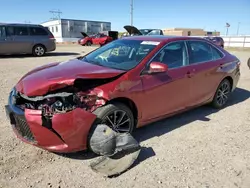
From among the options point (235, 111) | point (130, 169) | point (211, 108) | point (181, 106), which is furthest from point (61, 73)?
point (235, 111)

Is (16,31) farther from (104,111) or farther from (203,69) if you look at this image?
(104,111)

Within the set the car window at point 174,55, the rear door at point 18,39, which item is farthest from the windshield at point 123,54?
the rear door at point 18,39

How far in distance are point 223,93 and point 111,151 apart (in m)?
3.33

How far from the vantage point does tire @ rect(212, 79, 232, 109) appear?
528 centimetres

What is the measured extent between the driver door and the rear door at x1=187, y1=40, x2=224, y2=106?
0.58 ft

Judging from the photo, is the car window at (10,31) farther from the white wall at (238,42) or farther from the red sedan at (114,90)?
the white wall at (238,42)


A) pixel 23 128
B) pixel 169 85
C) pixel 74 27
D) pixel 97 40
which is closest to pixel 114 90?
pixel 169 85

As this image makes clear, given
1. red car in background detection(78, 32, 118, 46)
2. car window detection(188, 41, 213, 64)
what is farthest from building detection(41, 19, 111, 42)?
car window detection(188, 41, 213, 64)

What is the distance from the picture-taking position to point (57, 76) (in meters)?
3.32

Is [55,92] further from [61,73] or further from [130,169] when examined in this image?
[130,169]

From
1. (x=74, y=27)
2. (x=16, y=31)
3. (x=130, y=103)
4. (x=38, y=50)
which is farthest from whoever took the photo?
(x=74, y=27)

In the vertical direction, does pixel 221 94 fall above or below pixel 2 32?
below

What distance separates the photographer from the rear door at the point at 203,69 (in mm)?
4523

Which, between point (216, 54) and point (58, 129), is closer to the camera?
point (58, 129)
